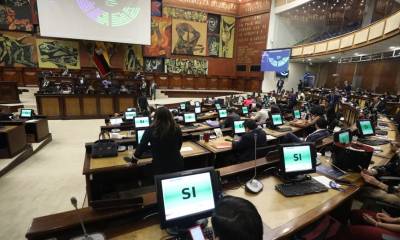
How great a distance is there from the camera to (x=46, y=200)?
144 inches

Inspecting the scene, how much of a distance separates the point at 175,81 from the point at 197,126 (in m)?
11.8

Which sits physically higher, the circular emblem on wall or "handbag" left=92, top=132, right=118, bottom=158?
the circular emblem on wall

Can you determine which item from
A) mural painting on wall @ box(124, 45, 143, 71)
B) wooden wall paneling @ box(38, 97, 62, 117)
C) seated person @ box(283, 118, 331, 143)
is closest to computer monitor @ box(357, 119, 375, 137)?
seated person @ box(283, 118, 331, 143)

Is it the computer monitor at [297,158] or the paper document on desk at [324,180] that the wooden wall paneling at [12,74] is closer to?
the computer monitor at [297,158]

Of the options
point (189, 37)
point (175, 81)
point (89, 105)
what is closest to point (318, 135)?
point (89, 105)

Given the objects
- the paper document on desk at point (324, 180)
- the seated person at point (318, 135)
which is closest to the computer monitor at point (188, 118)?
the seated person at point (318, 135)

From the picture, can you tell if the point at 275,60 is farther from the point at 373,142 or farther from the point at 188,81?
the point at 373,142

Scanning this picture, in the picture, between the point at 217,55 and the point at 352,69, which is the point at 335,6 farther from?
the point at 217,55

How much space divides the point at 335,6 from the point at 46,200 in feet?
66.4

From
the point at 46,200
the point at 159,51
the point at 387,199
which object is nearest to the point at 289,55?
the point at 159,51

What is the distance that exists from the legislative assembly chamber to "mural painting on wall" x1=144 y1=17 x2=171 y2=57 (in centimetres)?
10

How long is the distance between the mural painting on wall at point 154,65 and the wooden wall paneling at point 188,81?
5.78 feet

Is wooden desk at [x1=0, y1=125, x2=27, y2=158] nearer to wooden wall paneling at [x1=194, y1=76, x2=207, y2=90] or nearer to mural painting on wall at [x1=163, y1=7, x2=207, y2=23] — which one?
wooden wall paneling at [x1=194, y1=76, x2=207, y2=90]

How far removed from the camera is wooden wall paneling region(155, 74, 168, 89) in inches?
647
